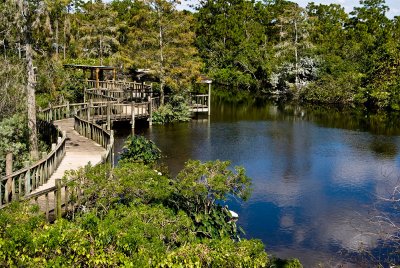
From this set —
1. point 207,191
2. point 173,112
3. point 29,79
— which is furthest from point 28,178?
point 173,112

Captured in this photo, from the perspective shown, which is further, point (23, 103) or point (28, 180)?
point (23, 103)

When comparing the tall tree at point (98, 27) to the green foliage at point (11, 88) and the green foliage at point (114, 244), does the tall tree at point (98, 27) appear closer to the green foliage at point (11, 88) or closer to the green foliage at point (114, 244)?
the green foliage at point (11, 88)

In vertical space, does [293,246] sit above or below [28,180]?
below

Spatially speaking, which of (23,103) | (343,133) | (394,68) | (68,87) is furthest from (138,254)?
(394,68)

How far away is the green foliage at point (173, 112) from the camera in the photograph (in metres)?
34.9

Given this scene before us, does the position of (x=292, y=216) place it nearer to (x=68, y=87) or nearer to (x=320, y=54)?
(x=68, y=87)

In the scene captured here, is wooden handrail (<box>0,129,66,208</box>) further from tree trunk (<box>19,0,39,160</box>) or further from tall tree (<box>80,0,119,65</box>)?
tall tree (<box>80,0,119,65</box>)

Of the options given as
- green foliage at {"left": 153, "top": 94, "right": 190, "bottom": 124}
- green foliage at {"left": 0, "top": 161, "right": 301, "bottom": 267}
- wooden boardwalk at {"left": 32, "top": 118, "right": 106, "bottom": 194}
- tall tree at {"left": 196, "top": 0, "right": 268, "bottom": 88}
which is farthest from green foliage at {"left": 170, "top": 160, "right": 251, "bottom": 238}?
tall tree at {"left": 196, "top": 0, "right": 268, "bottom": 88}

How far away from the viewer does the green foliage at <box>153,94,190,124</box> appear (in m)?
34.9

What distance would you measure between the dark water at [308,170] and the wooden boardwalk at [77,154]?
3.74 m

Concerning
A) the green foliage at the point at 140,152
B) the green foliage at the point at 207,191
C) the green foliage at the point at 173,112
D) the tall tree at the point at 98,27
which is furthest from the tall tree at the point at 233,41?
the green foliage at the point at 207,191

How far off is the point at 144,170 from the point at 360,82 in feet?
131

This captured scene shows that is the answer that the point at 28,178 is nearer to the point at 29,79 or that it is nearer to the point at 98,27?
the point at 29,79

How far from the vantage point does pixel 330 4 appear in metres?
79.9
